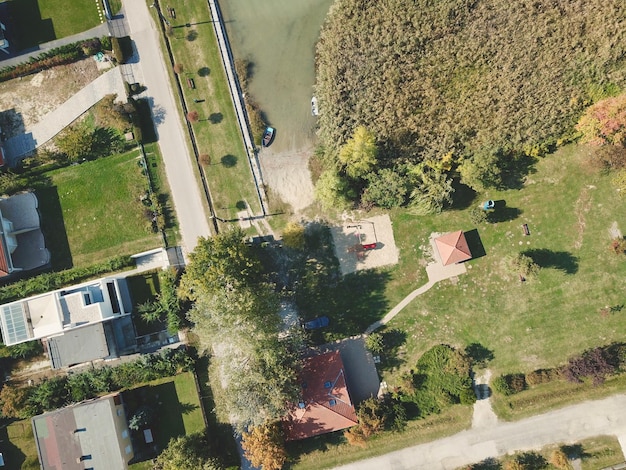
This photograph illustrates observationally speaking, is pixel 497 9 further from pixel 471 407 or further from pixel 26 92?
pixel 26 92

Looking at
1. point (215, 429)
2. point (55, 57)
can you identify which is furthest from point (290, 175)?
point (55, 57)

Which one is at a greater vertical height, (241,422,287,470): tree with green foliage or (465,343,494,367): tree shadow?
(465,343,494,367): tree shadow

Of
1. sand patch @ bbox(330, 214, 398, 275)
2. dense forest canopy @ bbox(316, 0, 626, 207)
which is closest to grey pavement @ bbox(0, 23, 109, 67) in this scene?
dense forest canopy @ bbox(316, 0, 626, 207)

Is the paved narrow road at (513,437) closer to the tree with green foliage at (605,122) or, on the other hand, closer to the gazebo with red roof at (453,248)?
the gazebo with red roof at (453,248)

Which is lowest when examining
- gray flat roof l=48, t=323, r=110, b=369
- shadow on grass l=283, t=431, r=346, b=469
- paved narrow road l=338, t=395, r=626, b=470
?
paved narrow road l=338, t=395, r=626, b=470

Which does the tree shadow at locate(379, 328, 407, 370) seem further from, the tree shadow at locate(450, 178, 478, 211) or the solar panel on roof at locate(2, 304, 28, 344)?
the solar panel on roof at locate(2, 304, 28, 344)

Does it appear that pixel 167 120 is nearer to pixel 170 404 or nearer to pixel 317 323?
pixel 317 323

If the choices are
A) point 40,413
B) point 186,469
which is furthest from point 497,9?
point 40,413
